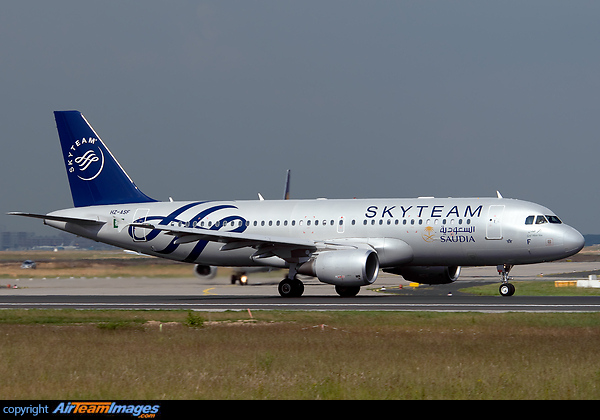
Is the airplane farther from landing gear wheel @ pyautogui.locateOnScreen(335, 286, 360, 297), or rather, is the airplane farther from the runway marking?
the runway marking

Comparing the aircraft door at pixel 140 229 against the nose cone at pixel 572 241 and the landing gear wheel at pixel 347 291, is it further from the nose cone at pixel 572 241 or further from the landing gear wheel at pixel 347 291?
the nose cone at pixel 572 241

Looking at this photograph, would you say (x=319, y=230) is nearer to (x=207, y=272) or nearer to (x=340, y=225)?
(x=340, y=225)

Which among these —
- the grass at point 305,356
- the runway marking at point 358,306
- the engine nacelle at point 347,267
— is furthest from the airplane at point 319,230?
the grass at point 305,356

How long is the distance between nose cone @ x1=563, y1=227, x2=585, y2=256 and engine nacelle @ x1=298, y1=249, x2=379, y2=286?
7777 mm

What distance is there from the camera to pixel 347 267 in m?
35.9

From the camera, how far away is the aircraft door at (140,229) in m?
43.1

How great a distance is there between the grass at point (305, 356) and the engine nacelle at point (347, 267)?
330 inches

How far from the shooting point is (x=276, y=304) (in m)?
33.6

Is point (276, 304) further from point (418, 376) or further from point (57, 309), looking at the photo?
point (418, 376)

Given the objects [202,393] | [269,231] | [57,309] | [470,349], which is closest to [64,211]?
[269,231]

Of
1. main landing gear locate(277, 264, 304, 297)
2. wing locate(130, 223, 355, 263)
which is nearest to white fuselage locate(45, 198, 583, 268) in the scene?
wing locate(130, 223, 355, 263)

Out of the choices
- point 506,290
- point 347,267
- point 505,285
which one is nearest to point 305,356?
point 347,267

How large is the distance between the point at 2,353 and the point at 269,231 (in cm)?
2337

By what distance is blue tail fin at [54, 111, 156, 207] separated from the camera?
45.4 meters
